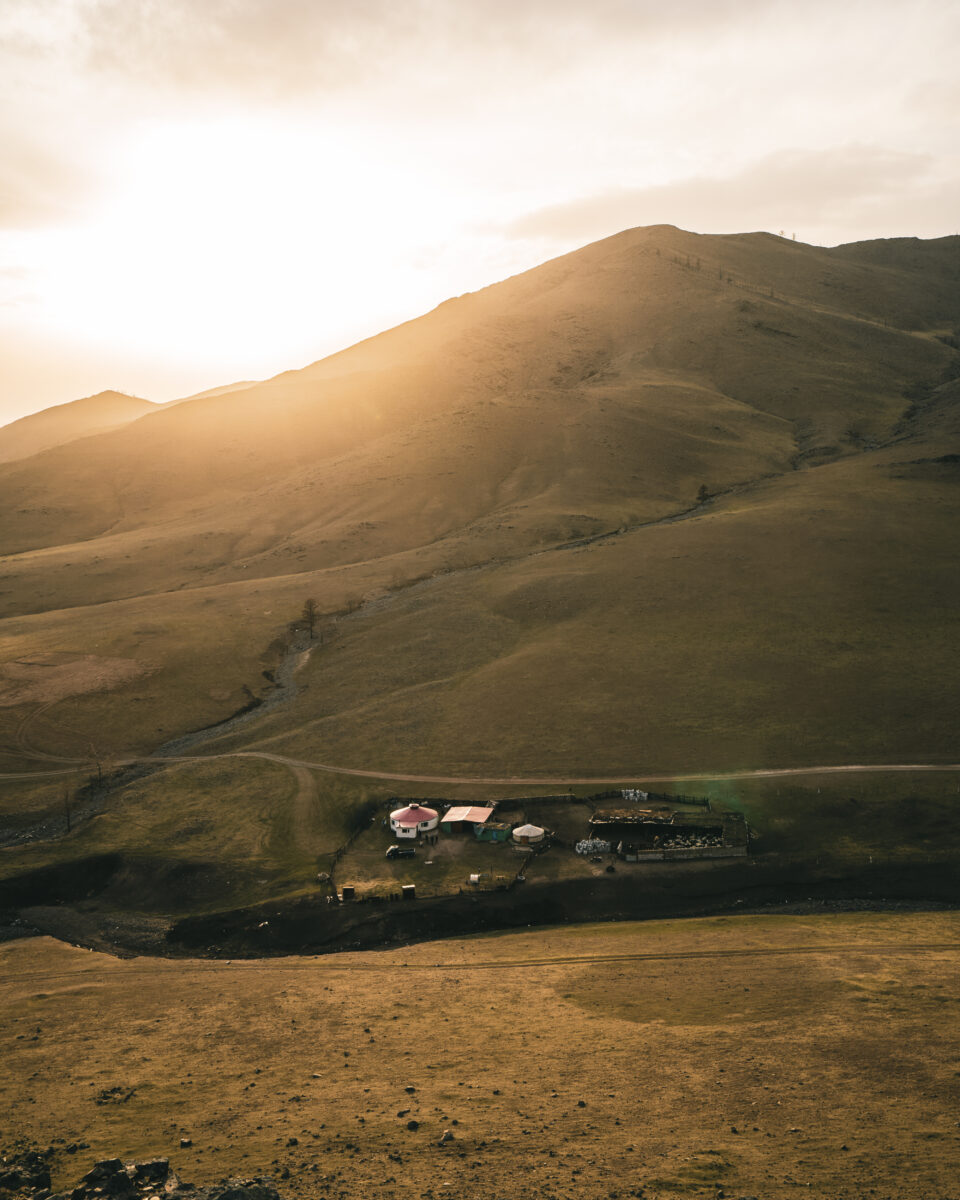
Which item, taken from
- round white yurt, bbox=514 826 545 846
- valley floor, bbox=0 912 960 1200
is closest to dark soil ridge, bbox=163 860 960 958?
valley floor, bbox=0 912 960 1200

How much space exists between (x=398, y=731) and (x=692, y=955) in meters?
52.1

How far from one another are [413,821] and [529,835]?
11395mm

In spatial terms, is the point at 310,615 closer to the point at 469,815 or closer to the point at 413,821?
the point at 413,821

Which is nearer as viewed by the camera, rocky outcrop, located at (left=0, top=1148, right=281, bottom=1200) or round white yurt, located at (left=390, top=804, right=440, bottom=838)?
rocky outcrop, located at (left=0, top=1148, right=281, bottom=1200)

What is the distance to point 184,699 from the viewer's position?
408 feet

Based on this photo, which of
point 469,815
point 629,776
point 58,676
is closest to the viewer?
point 469,815

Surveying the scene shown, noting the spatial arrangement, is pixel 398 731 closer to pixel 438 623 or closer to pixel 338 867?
pixel 338 867

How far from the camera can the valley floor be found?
35938mm

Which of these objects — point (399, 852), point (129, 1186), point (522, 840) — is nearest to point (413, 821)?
point (399, 852)

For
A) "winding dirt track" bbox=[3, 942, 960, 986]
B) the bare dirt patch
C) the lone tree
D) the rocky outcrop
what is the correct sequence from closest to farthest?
the rocky outcrop < "winding dirt track" bbox=[3, 942, 960, 986] < the bare dirt patch < the lone tree

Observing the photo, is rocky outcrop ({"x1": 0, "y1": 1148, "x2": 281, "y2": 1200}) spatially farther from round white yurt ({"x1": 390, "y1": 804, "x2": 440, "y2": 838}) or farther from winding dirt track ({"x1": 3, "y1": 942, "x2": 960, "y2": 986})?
round white yurt ({"x1": 390, "y1": 804, "x2": 440, "y2": 838})

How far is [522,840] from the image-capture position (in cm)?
8238

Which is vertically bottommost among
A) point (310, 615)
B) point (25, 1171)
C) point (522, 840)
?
point (522, 840)

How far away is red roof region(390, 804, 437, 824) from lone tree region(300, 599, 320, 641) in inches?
2551
